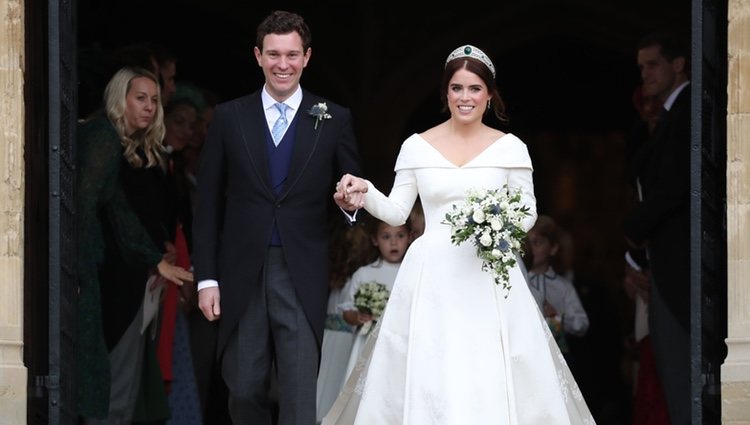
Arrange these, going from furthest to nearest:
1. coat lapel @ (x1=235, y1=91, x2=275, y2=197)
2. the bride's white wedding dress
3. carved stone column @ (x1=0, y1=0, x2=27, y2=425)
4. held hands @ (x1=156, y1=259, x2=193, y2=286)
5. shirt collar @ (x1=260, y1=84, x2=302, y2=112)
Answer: held hands @ (x1=156, y1=259, x2=193, y2=286) < carved stone column @ (x1=0, y1=0, x2=27, y2=425) < shirt collar @ (x1=260, y1=84, x2=302, y2=112) < coat lapel @ (x1=235, y1=91, x2=275, y2=197) < the bride's white wedding dress

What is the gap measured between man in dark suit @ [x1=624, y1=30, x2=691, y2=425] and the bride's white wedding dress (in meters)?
1.20

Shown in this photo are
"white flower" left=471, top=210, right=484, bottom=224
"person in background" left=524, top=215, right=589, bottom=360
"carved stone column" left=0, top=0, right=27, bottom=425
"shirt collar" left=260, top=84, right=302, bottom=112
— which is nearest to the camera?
"white flower" left=471, top=210, right=484, bottom=224

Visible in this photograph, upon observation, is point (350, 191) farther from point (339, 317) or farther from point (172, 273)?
point (339, 317)

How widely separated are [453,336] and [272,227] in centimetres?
92

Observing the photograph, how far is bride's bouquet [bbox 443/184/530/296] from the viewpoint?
812cm

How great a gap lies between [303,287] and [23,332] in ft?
4.73

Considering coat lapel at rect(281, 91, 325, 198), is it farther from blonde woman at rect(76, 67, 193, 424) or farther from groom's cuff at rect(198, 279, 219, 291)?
blonde woman at rect(76, 67, 193, 424)

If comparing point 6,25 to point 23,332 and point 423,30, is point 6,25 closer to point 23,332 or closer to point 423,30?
point 23,332

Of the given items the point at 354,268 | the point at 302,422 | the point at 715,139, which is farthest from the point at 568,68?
the point at 302,422

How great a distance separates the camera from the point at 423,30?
1467 cm

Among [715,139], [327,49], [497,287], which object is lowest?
[497,287]

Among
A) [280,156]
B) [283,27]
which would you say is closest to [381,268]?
[280,156]

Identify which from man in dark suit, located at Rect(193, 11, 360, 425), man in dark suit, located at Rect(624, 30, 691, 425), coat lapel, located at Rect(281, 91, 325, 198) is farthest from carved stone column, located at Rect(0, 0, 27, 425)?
man in dark suit, located at Rect(624, 30, 691, 425)

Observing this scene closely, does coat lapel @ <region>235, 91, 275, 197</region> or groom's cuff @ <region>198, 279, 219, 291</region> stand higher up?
coat lapel @ <region>235, 91, 275, 197</region>
